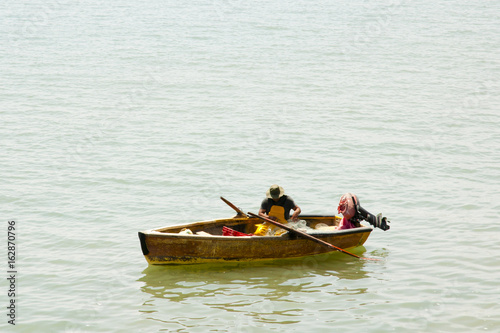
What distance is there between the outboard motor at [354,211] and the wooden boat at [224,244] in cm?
29

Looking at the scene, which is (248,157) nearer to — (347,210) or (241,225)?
(241,225)

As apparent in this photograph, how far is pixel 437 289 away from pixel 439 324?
126cm

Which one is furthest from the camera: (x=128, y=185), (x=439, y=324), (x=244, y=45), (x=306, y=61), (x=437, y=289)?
(x=244, y=45)

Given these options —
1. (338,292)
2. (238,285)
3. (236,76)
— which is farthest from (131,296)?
(236,76)

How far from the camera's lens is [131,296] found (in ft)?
35.1

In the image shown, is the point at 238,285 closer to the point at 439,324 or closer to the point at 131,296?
the point at 131,296

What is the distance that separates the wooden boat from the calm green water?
26 cm

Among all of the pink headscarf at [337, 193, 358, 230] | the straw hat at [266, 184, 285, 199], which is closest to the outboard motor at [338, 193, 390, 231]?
the pink headscarf at [337, 193, 358, 230]

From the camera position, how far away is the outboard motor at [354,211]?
11938 mm

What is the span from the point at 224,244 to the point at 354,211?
8.63 feet

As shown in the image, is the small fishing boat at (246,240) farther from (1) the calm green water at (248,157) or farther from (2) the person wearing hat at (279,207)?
(1) the calm green water at (248,157)

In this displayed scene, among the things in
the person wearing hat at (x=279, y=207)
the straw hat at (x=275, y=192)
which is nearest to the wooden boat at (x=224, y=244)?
the person wearing hat at (x=279, y=207)

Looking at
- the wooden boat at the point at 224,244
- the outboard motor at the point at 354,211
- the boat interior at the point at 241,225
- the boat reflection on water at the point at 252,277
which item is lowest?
the boat reflection on water at the point at 252,277

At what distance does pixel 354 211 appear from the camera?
1199 centimetres
